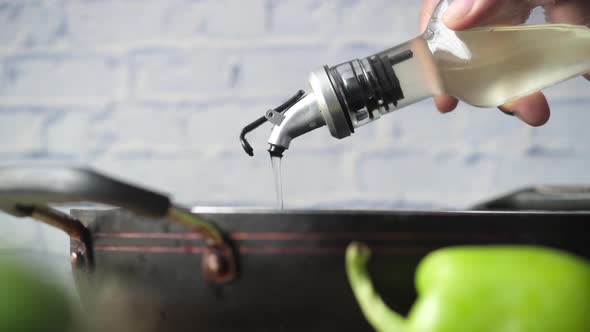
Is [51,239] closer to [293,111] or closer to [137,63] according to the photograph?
[137,63]

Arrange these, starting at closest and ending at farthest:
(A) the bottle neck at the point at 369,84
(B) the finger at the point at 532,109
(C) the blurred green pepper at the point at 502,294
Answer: (C) the blurred green pepper at the point at 502,294, (A) the bottle neck at the point at 369,84, (B) the finger at the point at 532,109

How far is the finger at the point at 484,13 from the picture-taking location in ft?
1.64

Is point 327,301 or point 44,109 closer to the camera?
point 327,301

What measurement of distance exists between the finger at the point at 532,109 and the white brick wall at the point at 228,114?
9cm

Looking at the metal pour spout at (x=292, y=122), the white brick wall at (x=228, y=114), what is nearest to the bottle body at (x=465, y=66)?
the metal pour spout at (x=292, y=122)

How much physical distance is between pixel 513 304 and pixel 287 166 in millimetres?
568

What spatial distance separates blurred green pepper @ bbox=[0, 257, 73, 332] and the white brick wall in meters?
0.50

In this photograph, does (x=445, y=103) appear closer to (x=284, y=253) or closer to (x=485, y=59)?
(x=485, y=59)

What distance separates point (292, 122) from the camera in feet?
1.55

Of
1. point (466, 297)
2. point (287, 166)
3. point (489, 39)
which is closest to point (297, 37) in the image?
point (287, 166)

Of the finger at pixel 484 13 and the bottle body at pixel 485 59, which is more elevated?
the finger at pixel 484 13

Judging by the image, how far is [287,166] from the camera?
0.84 m

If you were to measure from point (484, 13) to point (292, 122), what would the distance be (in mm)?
204

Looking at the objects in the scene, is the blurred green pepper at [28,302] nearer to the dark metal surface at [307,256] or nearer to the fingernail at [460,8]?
the dark metal surface at [307,256]
